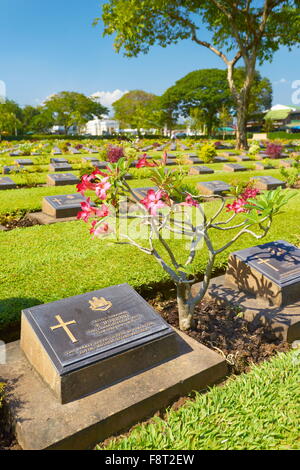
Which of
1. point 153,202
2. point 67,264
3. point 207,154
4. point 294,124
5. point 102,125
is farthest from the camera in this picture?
point 294,124

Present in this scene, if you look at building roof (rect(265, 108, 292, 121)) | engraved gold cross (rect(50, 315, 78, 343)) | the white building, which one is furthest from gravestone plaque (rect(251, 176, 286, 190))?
building roof (rect(265, 108, 292, 121))

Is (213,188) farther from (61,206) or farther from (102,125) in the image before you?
(102,125)

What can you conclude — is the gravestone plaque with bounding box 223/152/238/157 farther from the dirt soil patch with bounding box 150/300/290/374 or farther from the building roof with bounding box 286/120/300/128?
the building roof with bounding box 286/120/300/128

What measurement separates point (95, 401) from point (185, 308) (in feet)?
4.16

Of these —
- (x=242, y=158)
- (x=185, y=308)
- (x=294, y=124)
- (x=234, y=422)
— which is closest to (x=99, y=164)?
(x=242, y=158)

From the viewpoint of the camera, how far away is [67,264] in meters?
4.72

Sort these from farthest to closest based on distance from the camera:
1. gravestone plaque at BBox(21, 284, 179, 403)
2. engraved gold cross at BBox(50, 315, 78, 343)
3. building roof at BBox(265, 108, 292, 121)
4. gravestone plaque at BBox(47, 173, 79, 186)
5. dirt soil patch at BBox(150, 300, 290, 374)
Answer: building roof at BBox(265, 108, 292, 121)
gravestone plaque at BBox(47, 173, 79, 186)
dirt soil patch at BBox(150, 300, 290, 374)
engraved gold cross at BBox(50, 315, 78, 343)
gravestone plaque at BBox(21, 284, 179, 403)

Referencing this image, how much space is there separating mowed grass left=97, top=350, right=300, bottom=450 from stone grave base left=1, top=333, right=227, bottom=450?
11 cm

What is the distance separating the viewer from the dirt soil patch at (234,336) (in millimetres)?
3047

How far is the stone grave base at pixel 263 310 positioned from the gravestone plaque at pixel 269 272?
3.3 inches

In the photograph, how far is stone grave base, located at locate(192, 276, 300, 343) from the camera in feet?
Answer: 10.7
